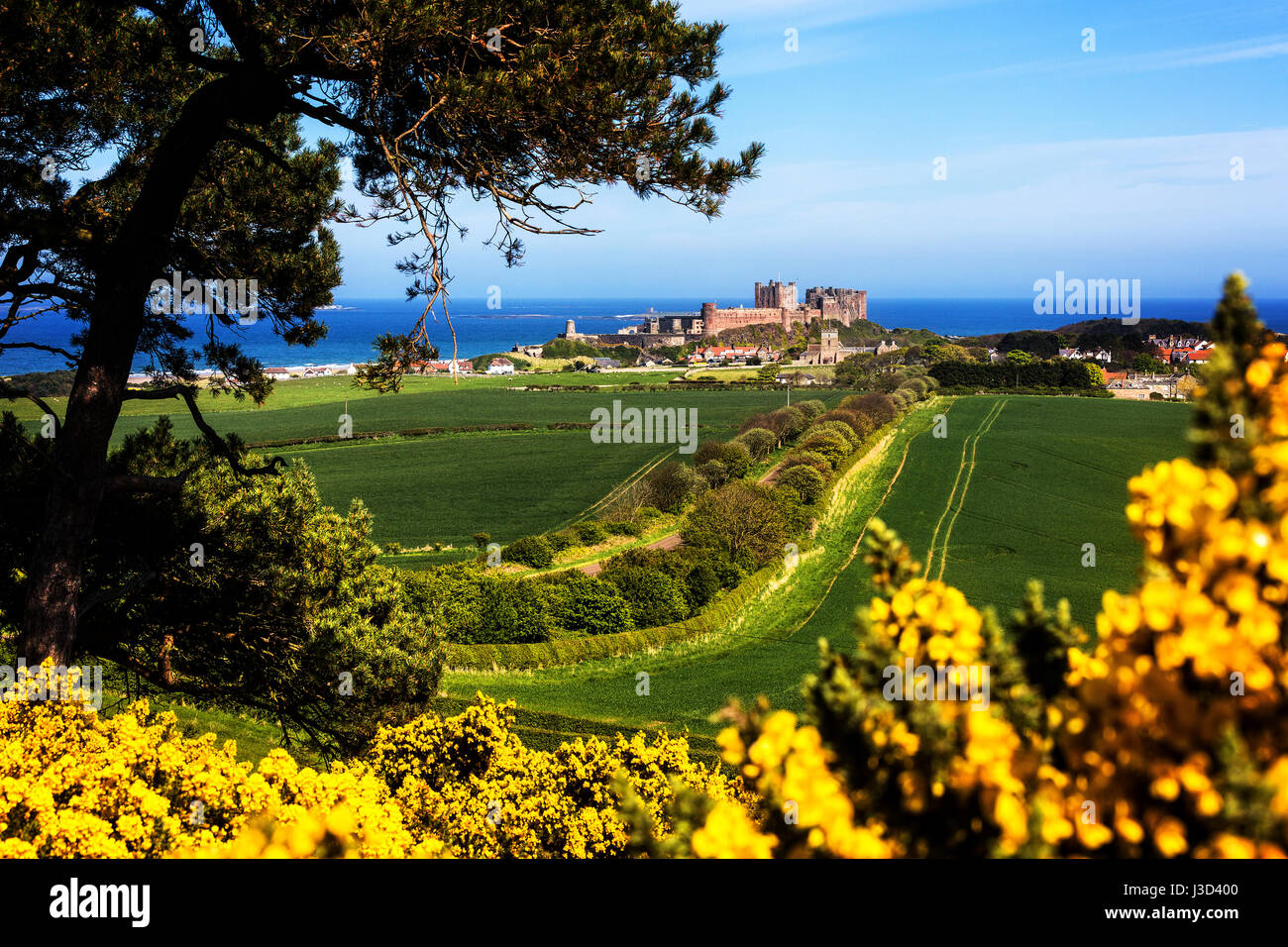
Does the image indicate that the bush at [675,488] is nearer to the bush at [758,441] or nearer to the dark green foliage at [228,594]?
the bush at [758,441]

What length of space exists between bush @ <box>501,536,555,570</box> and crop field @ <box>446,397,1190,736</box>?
896cm

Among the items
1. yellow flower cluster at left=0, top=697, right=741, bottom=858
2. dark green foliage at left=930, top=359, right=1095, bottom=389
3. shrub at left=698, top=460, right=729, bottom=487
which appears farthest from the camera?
dark green foliage at left=930, top=359, right=1095, bottom=389

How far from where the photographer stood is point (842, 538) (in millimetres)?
35688

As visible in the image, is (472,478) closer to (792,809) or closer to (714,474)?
(714,474)

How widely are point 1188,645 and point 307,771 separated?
490cm

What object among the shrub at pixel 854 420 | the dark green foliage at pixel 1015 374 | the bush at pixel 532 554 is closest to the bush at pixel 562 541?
the bush at pixel 532 554

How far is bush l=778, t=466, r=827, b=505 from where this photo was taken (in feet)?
128

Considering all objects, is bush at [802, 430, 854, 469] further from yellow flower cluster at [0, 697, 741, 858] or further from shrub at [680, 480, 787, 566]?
yellow flower cluster at [0, 697, 741, 858]

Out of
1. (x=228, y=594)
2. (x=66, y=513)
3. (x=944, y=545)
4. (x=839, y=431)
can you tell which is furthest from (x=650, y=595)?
(x=839, y=431)

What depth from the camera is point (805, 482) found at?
39.3m

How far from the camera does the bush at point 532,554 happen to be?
32.3m

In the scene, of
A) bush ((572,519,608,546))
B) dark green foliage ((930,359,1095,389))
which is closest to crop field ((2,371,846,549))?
bush ((572,519,608,546))

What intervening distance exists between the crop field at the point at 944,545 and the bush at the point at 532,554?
896 centimetres

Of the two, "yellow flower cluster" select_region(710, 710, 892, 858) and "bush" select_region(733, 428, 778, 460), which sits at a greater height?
"yellow flower cluster" select_region(710, 710, 892, 858)
